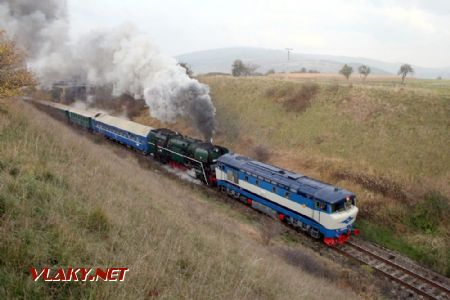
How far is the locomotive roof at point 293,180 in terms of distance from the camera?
56.2 feet

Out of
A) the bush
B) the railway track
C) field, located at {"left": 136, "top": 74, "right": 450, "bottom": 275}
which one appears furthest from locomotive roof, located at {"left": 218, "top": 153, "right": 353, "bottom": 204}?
the bush

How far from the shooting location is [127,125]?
33250 mm

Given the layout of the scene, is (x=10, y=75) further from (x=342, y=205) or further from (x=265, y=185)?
(x=342, y=205)

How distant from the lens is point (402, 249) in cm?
1853

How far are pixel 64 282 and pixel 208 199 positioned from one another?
17.8 meters

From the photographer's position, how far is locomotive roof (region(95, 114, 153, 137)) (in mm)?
30919

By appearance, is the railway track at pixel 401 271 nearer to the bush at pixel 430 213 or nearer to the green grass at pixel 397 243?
the green grass at pixel 397 243

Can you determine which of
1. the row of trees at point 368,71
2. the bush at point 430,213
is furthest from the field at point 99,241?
the row of trees at point 368,71

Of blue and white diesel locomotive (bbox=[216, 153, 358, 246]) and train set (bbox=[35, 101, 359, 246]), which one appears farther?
train set (bbox=[35, 101, 359, 246])

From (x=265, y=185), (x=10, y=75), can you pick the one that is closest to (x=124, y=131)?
(x=10, y=75)

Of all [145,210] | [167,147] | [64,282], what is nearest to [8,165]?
[145,210]

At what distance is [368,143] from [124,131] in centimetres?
2369

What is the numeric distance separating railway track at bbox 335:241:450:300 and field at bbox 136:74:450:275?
4.37 feet

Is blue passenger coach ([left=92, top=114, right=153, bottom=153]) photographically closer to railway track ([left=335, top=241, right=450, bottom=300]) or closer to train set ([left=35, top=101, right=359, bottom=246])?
train set ([left=35, top=101, right=359, bottom=246])
